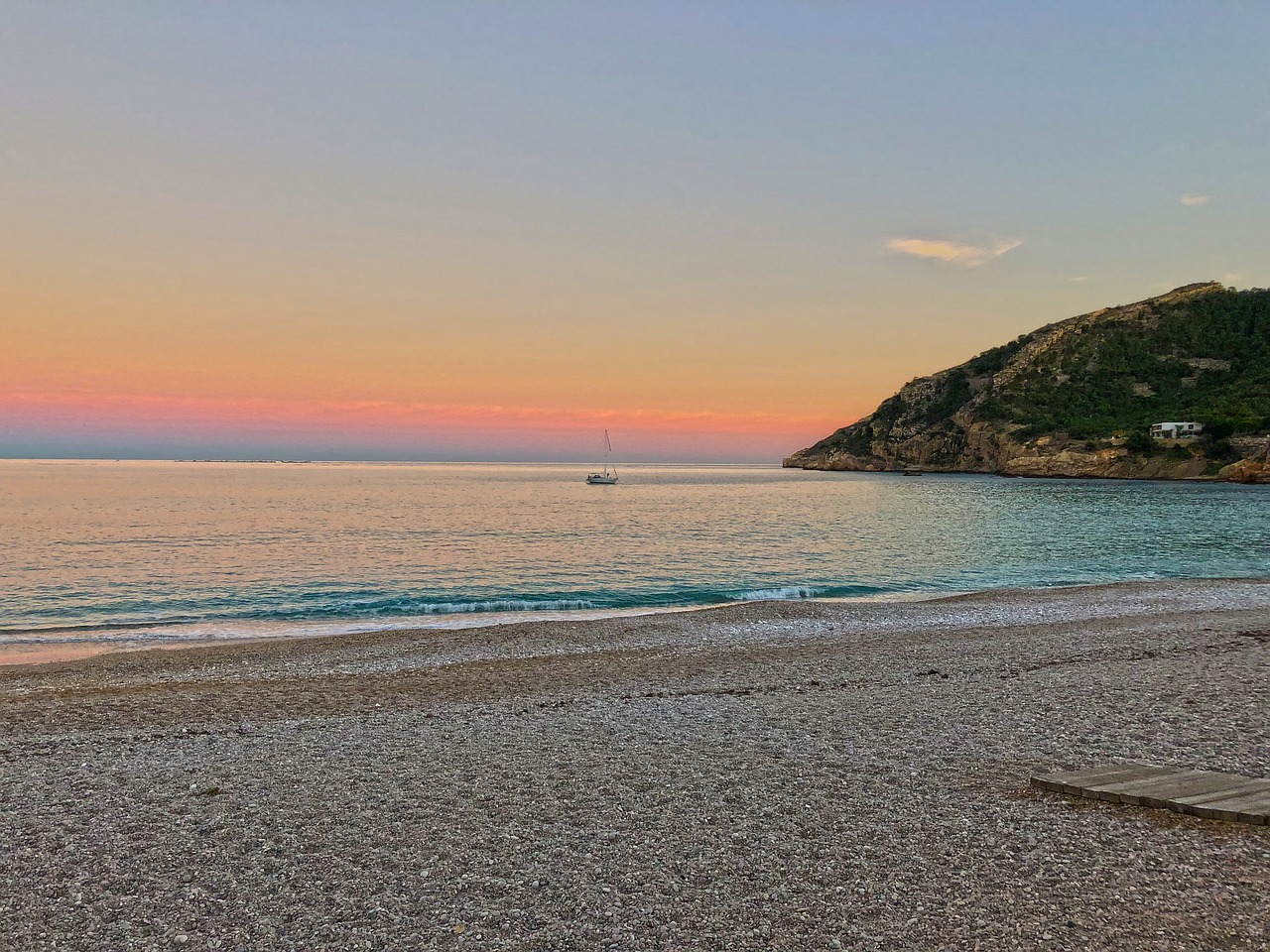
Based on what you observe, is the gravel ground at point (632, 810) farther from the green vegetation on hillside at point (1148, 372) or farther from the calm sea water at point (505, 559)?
the green vegetation on hillside at point (1148, 372)

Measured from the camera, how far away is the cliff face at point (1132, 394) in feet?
476

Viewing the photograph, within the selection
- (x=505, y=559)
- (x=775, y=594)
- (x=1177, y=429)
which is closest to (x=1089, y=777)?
(x=775, y=594)

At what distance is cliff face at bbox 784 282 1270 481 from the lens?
145000 millimetres

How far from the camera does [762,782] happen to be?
27.2 feet

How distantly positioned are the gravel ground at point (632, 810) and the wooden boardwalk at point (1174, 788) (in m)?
0.23

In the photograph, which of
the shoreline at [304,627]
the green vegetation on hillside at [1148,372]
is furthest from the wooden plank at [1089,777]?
the green vegetation on hillside at [1148,372]

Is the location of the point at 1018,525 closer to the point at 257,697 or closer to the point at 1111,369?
the point at 257,697

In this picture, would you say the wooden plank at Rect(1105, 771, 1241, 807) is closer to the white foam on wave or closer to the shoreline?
the shoreline

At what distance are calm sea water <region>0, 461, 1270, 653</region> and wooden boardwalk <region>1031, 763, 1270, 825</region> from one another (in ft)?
63.4

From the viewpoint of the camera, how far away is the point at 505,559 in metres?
40.2

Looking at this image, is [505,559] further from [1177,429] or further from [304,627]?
[1177,429]

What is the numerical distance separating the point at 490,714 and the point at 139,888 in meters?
6.01

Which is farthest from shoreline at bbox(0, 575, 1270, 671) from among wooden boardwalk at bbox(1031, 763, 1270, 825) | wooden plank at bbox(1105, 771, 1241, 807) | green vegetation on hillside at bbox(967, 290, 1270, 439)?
green vegetation on hillside at bbox(967, 290, 1270, 439)

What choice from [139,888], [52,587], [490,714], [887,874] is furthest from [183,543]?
[887,874]
